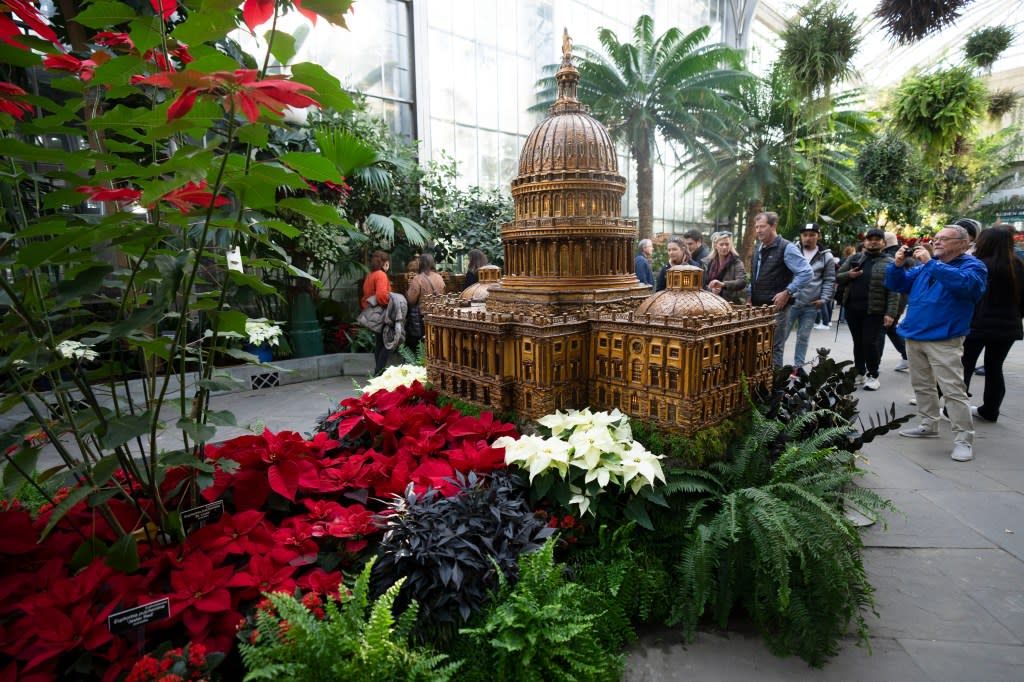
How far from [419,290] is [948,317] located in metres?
6.55

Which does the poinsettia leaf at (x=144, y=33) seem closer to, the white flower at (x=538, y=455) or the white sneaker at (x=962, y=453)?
the white flower at (x=538, y=455)

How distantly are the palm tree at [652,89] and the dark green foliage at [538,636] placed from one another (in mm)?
15165

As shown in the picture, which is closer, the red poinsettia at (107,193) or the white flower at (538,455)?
the red poinsettia at (107,193)

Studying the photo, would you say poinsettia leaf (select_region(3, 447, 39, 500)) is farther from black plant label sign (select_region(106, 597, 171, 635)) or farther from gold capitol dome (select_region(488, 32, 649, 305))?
gold capitol dome (select_region(488, 32, 649, 305))

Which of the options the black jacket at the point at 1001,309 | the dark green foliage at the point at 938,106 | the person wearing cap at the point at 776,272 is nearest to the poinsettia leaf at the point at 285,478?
the person wearing cap at the point at 776,272

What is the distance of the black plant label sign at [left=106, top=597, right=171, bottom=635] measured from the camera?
175 centimetres

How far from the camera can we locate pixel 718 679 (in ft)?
8.08

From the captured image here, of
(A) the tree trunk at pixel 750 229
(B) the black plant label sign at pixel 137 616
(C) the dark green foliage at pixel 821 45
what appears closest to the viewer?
(B) the black plant label sign at pixel 137 616

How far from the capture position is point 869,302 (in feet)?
22.9

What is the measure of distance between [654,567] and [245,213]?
2.81 meters

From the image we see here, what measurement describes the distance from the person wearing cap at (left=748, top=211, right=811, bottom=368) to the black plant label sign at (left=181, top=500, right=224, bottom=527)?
6.06 m

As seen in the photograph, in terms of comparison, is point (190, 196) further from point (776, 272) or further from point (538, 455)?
point (776, 272)

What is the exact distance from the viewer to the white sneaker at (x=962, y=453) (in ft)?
16.4

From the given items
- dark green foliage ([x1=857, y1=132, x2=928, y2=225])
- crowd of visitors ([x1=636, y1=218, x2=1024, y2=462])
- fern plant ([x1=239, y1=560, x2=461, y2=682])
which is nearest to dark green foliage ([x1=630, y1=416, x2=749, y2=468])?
crowd of visitors ([x1=636, y1=218, x2=1024, y2=462])
